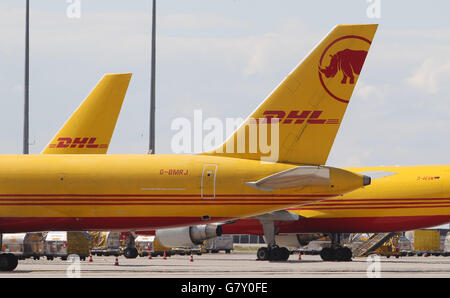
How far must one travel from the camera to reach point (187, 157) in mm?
33500

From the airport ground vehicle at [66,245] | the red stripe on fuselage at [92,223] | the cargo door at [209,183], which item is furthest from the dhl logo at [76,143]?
the airport ground vehicle at [66,245]

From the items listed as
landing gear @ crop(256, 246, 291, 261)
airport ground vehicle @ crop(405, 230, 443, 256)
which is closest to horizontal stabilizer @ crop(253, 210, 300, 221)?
landing gear @ crop(256, 246, 291, 261)

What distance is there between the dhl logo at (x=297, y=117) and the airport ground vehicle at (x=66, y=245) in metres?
23.2

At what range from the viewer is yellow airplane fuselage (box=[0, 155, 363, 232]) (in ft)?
104

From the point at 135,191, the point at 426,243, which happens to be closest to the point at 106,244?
the point at 426,243

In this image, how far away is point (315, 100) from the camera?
3241cm

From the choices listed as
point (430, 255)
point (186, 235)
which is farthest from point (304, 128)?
point (430, 255)

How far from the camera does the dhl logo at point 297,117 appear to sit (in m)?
32.3

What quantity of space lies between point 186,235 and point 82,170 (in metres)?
13.5

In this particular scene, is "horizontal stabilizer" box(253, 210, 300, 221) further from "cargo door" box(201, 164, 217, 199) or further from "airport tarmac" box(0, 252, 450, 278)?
"cargo door" box(201, 164, 217, 199)

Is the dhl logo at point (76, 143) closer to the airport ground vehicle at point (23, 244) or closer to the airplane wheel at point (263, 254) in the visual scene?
the airport ground vehicle at point (23, 244)

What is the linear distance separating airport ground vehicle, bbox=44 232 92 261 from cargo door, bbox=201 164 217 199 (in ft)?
72.1

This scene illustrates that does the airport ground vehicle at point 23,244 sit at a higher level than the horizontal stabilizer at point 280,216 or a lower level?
lower
